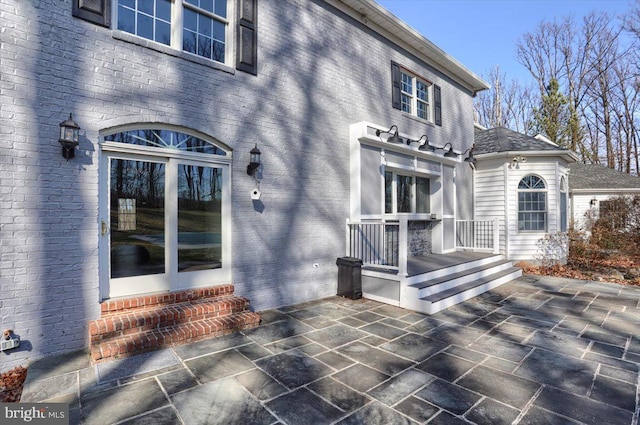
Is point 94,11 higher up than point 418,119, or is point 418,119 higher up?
point 418,119

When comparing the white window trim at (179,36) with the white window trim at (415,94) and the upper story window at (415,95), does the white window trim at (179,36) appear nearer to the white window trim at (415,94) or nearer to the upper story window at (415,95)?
the upper story window at (415,95)

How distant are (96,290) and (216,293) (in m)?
1.38

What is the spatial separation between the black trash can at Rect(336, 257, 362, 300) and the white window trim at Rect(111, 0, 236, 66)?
3.56 meters

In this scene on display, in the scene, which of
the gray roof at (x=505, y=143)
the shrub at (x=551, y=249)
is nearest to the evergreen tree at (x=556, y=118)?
the gray roof at (x=505, y=143)

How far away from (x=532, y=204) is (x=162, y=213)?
9.36 m

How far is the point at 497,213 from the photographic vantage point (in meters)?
9.41

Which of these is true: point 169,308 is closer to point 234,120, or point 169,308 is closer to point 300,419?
point 300,419

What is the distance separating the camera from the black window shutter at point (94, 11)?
3496 mm

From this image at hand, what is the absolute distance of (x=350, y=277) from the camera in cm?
573

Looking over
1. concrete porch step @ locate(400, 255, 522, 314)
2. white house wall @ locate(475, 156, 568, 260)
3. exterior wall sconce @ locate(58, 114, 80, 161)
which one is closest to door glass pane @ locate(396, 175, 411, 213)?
concrete porch step @ locate(400, 255, 522, 314)

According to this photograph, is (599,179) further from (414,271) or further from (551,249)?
(414,271)

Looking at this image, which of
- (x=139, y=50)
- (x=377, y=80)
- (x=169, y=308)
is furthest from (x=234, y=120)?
(x=377, y=80)

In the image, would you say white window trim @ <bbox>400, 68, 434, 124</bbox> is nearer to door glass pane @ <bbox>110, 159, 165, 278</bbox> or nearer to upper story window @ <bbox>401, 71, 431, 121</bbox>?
upper story window @ <bbox>401, 71, 431, 121</bbox>

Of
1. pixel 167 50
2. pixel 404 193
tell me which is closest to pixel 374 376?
pixel 167 50
